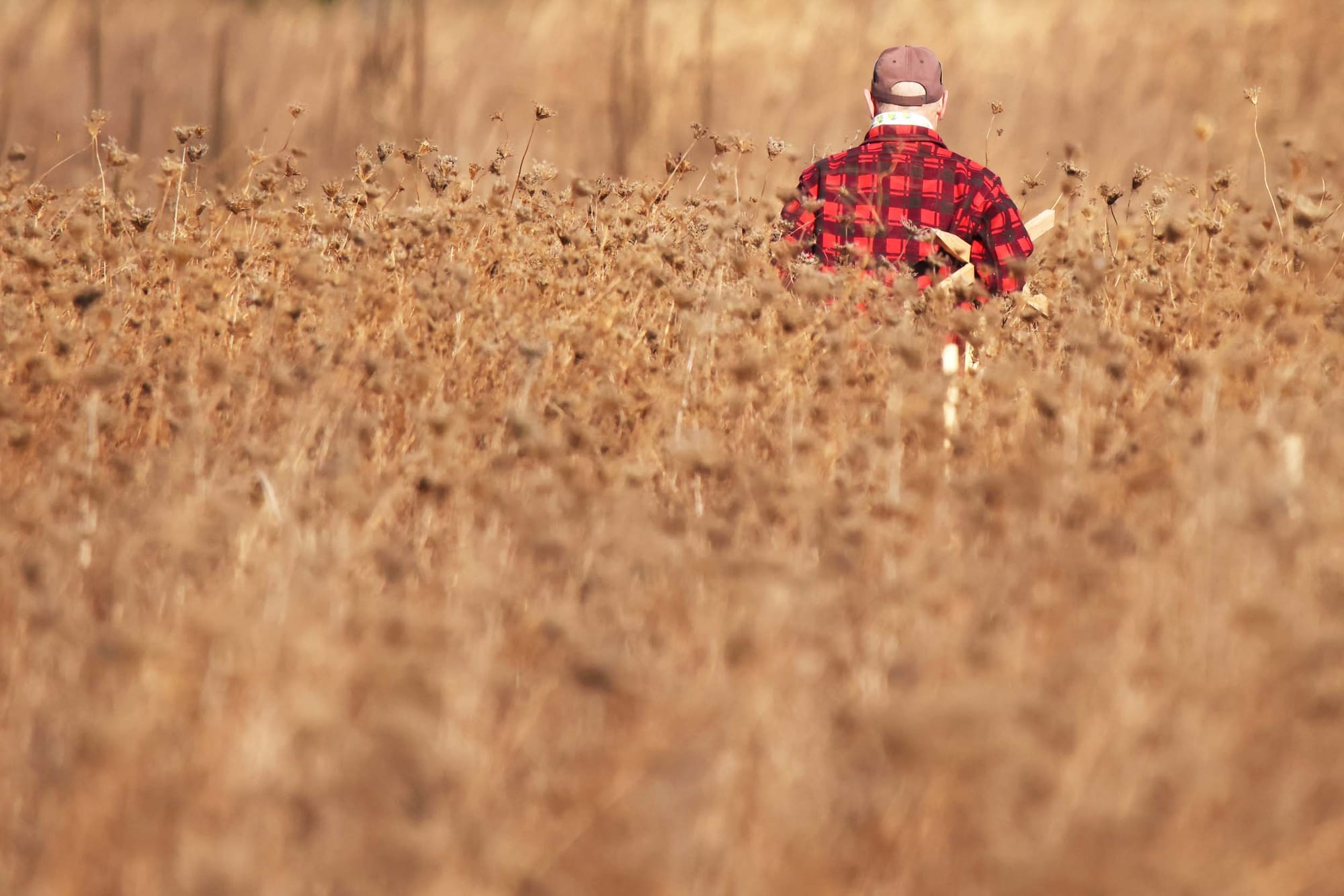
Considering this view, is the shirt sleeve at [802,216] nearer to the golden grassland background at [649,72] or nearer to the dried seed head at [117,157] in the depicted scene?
the dried seed head at [117,157]

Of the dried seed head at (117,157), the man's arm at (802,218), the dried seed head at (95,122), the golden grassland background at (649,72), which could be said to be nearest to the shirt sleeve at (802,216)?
the man's arm at (802,218)

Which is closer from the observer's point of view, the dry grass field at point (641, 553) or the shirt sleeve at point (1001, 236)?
the dry grass field at point (641, 553)

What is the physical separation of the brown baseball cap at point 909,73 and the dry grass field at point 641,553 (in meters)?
0.60

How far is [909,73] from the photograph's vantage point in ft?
15.2

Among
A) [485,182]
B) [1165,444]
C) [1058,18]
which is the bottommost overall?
[1165,444]

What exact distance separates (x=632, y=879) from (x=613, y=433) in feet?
6.43

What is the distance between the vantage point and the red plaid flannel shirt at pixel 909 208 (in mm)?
4461

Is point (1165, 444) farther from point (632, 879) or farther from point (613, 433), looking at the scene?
point (632, 879)

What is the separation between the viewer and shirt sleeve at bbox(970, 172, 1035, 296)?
174 inches

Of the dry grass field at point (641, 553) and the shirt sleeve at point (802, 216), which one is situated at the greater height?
the shirt sleeve at point (802, 216)

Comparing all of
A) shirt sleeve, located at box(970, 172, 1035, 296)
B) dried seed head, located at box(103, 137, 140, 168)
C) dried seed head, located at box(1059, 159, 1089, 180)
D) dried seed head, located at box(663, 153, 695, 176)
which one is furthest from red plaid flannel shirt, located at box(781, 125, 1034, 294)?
dried seed head, located at box(103, 137, 140, 168)

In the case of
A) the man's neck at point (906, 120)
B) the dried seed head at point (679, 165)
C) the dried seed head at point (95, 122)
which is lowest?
the dried seed head at point (95, 122)

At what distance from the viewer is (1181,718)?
2.04 metres

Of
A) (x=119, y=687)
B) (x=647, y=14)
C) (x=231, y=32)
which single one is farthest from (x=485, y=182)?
(x=119, y=687)
